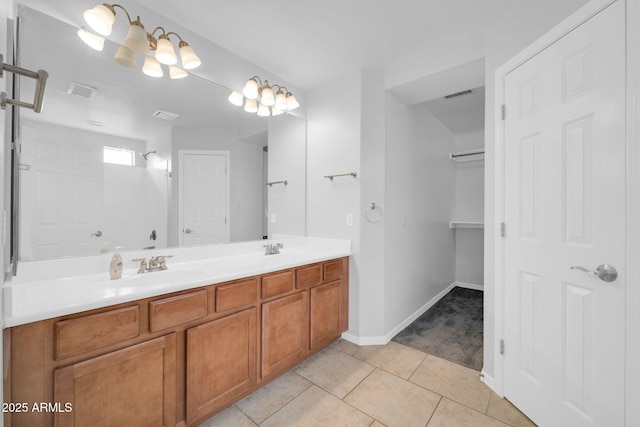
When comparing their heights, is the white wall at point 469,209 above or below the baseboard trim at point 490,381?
above

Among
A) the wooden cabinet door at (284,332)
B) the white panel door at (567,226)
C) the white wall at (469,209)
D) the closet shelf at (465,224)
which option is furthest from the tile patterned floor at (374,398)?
the white wall at (469,209)

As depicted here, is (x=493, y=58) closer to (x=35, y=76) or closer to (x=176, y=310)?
(x=35, y=76)

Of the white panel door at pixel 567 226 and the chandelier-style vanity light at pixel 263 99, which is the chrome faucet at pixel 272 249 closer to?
the chandelier-style vanity light at pixel 263 99

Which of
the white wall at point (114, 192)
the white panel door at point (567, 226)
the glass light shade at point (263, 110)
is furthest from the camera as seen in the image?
the glass light shade at point (263, 110)

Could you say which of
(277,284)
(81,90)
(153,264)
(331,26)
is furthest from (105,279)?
(331,26)

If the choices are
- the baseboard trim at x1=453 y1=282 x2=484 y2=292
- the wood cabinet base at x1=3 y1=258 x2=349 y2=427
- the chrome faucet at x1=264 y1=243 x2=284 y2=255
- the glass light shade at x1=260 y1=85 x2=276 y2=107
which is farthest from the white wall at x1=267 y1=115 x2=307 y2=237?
the baseboard trim at x1=453 y1=282 x2=484 y2=292

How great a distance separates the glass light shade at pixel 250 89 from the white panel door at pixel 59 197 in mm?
1106

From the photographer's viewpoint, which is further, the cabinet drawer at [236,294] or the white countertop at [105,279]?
the cabinet drawer at [236,294]

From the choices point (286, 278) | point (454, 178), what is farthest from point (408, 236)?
point (454, 178)

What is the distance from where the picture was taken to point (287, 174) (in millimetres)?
2750

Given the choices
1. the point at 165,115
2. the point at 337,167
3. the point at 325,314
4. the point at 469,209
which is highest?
the point at 165,115

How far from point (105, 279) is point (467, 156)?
15.1ft

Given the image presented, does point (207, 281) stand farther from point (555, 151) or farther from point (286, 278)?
point (555, 151)

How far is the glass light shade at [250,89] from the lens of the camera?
2.19 metres
